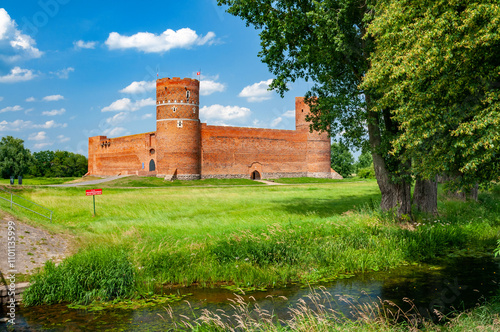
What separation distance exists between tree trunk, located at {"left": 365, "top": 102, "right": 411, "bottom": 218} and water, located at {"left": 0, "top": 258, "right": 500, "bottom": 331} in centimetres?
454

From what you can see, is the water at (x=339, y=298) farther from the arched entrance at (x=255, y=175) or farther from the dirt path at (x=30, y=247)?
the arched entrance at (x=255, y=175)

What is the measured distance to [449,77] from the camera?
877 cm

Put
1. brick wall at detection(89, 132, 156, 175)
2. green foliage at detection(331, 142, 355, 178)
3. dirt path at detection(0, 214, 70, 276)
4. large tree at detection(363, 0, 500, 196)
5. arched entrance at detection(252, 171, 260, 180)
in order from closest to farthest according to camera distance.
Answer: large tree at detection(363, 0, 500, 196)
dirt path at detection(0, 214, 70, 276)
brick wall at detection(89, 132, 156, 175)
arched entrance at detection(252, 171, 260, 180)
green foliage at detection(331, 142, 355, 178)

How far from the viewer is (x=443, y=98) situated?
9094mm

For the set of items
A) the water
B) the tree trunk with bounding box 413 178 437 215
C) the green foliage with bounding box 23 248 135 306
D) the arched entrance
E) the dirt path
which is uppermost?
the arched entrance

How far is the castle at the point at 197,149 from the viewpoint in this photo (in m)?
44.4

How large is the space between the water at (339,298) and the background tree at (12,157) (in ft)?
195

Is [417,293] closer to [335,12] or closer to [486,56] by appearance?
[486,56]

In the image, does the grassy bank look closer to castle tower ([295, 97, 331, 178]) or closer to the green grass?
the green grass

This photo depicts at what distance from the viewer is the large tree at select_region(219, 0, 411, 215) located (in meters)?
13.3

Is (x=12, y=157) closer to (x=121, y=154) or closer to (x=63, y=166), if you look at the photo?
(x=121, y=154)

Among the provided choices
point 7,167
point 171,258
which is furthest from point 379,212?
point 7,167

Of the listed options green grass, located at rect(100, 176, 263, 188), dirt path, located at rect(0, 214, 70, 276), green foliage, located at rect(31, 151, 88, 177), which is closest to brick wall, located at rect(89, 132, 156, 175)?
green grass, located at rect(100, 176, 263, 188)

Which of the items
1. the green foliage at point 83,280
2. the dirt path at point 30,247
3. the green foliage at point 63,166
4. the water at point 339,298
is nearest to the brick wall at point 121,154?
the green foliage at point 63,166
